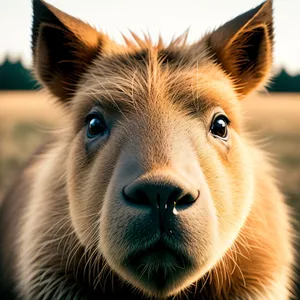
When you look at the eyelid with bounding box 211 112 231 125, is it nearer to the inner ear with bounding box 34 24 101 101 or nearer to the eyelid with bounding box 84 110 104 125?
the eyelid with bounding box 84 110 104 125

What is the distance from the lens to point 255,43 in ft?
13.5

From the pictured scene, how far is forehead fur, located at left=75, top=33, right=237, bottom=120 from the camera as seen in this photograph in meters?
3.52

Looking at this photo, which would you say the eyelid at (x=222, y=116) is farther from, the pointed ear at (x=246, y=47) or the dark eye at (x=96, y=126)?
the dark eye at (x=96, y=126)

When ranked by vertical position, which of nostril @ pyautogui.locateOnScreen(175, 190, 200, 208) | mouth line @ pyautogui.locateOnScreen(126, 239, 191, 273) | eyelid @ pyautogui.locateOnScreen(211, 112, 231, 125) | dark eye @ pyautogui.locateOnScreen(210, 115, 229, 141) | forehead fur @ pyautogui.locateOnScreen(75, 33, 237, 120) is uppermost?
forehead fur @ pyautogui.locateOnScreen(75, 33, 237, 120)

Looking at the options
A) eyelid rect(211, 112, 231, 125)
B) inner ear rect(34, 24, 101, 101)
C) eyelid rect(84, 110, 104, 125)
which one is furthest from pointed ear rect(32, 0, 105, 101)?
eyelid rect(211, 112, 231, 125)

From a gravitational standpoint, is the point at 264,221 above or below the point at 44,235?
above

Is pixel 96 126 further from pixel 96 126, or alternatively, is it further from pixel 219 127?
pixel 219 127

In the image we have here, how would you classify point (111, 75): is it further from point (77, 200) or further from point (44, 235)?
point (44, 235)

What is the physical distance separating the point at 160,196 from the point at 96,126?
3.48 ft

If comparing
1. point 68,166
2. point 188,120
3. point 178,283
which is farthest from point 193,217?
point 68,166

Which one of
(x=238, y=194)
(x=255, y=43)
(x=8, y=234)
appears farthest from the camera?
(x=8, y=234)

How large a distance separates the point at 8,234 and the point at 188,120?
3002 millimetres

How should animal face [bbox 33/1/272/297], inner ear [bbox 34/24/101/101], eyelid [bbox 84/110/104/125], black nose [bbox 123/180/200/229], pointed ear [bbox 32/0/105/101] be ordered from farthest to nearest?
inner ear [bbox 34/24/101/101] → pointed ear [bbox 32/0/105/101] → eyelid [bbox 84/110/104/125] → animal face [bbox 33/1/272/297] → black nose [bbox 123/180/200/229]

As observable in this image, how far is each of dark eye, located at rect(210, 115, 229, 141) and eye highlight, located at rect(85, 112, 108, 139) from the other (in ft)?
2.55
